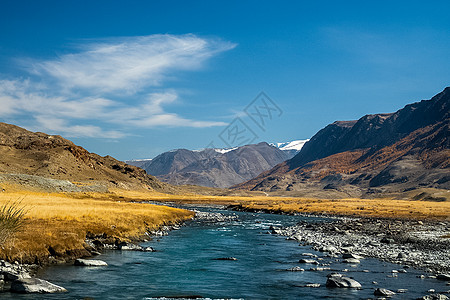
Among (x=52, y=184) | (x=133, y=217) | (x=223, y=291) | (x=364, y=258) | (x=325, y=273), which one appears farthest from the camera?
(x=52, y=184)

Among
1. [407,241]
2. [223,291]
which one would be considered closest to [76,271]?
[223,291]

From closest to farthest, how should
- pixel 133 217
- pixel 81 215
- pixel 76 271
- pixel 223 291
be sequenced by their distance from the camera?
pixel 223 291 → pixel 76 271 → pixel 81 215 → pixel 133 217

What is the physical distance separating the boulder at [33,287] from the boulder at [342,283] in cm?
1523

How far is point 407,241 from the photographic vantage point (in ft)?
142

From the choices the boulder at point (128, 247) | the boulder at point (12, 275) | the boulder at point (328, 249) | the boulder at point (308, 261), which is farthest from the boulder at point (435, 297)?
the boulder at point (128, 247)

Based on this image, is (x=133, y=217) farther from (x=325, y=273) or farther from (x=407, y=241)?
(x=407, y=241)

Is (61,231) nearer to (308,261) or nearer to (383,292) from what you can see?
(308,261)

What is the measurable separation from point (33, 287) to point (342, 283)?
1732cm

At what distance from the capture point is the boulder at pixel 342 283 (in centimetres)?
2284

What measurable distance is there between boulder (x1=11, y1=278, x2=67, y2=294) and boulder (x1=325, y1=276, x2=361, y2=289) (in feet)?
50.0

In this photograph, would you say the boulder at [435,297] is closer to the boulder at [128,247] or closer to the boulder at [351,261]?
the boulder at [351,261]

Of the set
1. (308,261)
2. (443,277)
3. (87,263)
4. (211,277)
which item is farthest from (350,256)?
(87,263)

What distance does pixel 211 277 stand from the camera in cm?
2570

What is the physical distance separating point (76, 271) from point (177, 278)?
21.4 ft
